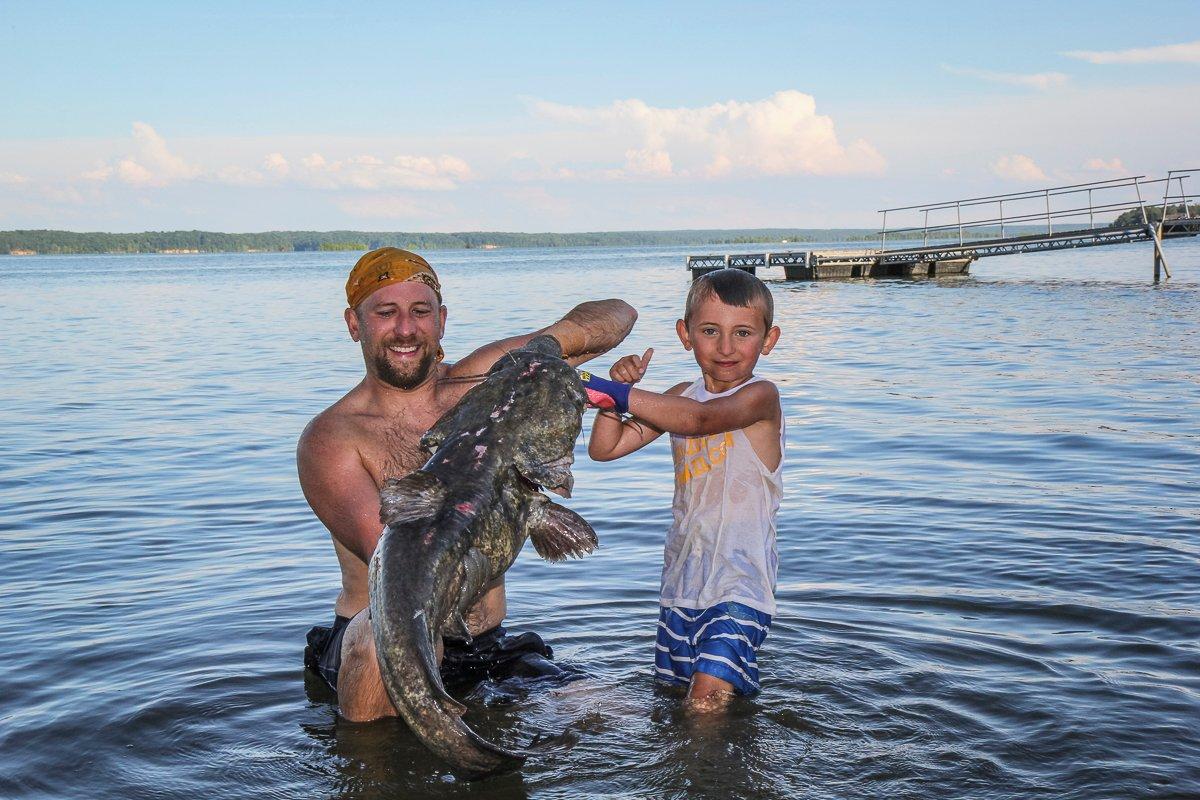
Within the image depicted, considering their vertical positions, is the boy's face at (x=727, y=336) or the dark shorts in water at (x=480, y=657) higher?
the boy's face at (x=727, y=336)

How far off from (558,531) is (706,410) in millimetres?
1021

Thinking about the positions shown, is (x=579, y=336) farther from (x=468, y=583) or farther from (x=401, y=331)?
(x=468, y=583)

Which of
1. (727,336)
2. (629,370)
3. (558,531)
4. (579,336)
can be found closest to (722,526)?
(727,336)

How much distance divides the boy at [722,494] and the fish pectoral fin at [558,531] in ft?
2.98

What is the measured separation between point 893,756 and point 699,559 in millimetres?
1186

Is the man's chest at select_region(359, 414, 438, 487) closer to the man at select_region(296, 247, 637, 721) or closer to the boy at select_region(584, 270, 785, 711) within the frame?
the man at select_region(296, 247, 637, 721)

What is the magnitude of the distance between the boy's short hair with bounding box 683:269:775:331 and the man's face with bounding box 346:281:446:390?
1.19m

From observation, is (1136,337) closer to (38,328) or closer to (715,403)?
(715,403)

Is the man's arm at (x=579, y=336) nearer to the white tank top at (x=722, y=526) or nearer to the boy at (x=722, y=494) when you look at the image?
the boy at (x=722, y=494)

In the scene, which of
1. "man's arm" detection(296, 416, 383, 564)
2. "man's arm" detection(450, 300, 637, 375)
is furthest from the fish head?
"man's arm" detection(296, 416, 383, 564)

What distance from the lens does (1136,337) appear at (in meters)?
23.9

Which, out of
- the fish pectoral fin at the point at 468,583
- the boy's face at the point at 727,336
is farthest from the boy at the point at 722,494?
the fish pectoral fin at the point at 468,583

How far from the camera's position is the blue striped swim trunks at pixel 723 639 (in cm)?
515

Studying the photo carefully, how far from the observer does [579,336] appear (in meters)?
5.39
